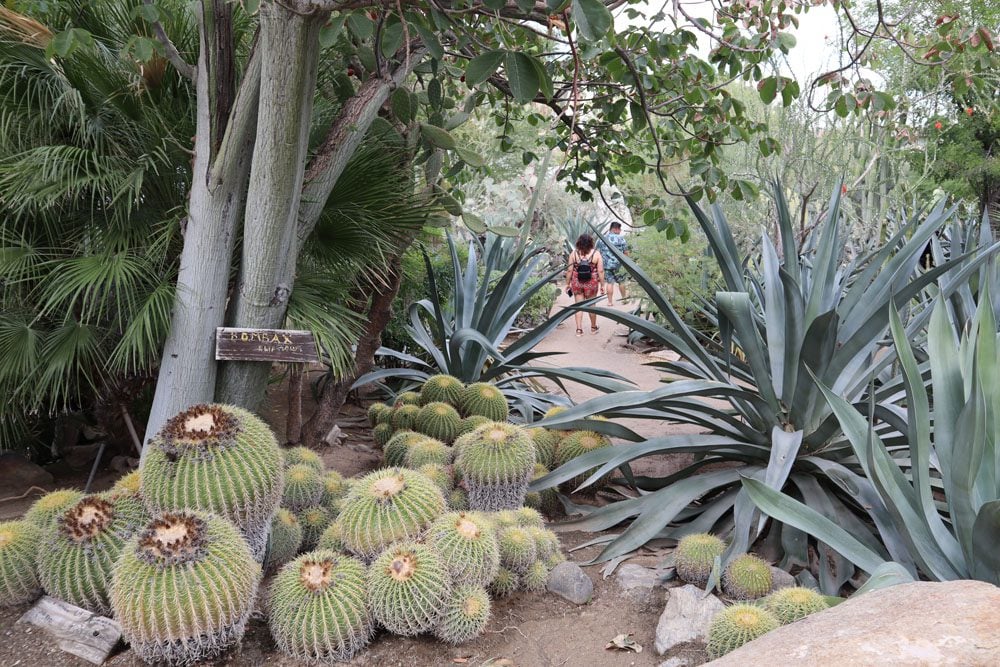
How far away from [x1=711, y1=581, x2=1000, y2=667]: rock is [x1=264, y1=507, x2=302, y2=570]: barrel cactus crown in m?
1.67

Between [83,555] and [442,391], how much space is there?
7.09ft

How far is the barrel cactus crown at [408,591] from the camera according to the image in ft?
7.49

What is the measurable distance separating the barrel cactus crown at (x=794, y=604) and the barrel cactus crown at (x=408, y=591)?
0.96m

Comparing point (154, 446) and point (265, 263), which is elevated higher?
point (265, 263)

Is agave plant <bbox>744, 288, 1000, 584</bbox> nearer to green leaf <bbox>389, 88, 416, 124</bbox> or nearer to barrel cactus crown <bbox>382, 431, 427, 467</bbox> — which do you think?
barrel cactus crown <bbox>382, 431, 427, 467</bbox>

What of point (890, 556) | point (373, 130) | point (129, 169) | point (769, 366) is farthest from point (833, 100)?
point (129, 169)

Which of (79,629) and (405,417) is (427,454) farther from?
(79,629)

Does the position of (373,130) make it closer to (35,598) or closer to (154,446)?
→ (154,446)

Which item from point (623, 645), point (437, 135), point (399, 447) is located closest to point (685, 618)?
point (623, 645)

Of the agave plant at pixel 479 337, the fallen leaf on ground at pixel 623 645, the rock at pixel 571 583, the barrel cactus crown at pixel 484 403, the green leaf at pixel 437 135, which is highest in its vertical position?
the green leaf at pixel 437 135

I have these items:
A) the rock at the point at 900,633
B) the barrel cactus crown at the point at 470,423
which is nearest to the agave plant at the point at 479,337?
the barrel cactus crown at the point at 470,423

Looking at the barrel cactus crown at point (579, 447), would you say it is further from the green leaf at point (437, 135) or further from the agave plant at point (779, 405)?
the green leaf at point (437, 135)

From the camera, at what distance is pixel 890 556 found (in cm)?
252

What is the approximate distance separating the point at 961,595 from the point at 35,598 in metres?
2.60
